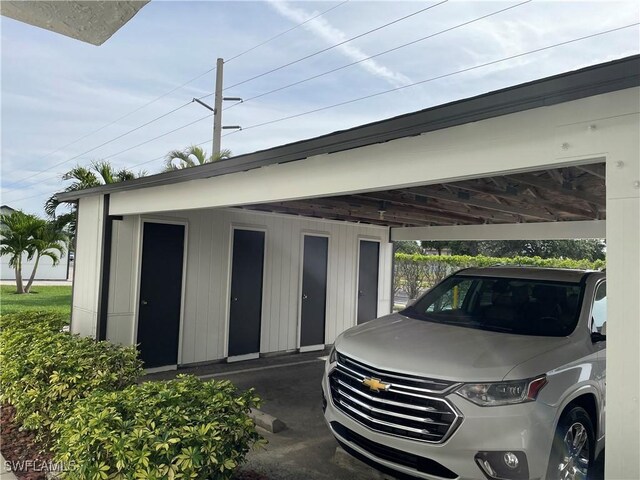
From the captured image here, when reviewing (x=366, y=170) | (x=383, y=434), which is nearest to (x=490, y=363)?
(x=383, y=434)

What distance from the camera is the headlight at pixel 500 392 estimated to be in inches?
105

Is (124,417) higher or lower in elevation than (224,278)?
lower

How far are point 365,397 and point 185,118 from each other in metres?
21.2

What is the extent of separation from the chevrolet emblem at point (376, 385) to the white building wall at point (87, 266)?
4.75 m

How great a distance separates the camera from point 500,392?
106 inches

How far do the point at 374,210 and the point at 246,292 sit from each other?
2696 mm

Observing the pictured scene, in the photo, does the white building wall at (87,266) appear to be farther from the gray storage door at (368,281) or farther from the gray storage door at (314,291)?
the gray storage door at (368,281)

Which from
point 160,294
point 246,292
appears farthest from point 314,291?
point 160,294

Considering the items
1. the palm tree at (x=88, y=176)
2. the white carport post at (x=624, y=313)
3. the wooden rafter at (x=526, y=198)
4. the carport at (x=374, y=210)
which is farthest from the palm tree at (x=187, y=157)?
the white carport post at (x=624, y=313)

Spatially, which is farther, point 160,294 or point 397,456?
point 160,294

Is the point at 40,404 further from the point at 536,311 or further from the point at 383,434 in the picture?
the point at 536,311

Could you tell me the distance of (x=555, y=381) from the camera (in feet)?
9.26

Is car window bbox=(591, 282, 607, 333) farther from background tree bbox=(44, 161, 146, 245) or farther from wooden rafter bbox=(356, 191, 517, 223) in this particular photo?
background tree bbox=(44, 161, 146, 245)

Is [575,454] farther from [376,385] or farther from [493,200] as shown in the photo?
[493,200]
